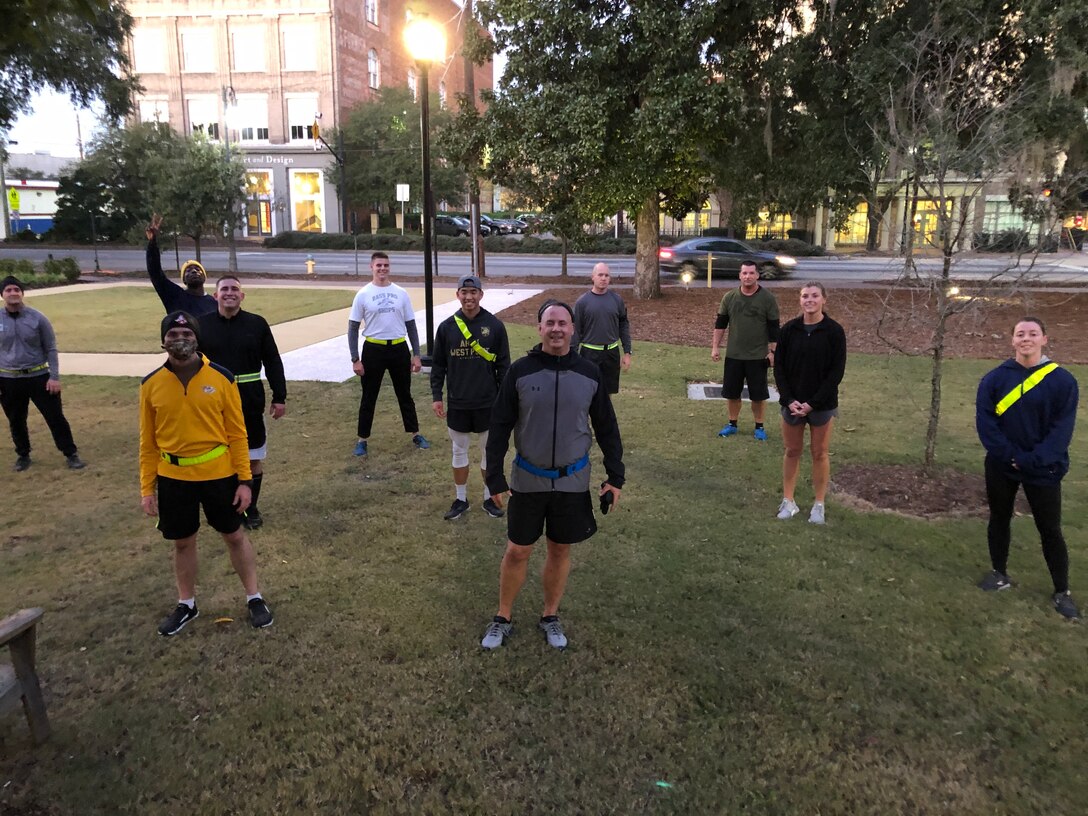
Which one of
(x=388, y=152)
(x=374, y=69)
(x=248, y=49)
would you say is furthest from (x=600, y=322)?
(x=374, y=69)

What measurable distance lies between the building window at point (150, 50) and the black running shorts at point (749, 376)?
54.4 m

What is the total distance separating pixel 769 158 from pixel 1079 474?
14.5 m

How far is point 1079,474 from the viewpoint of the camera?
22.9ft

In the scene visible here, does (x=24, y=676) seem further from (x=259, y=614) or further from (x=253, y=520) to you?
(x=253, y=520)

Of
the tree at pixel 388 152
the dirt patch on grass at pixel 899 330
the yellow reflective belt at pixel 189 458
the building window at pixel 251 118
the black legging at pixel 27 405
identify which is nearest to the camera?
the yellow reflective belt at pixel 189 458

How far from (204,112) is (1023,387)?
56302 millimetres

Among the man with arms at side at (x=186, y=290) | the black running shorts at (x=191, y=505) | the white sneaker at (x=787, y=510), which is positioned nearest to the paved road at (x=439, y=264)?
the man with arms at side at (x=186, y=290)

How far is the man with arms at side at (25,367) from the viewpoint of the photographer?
678 centimetres

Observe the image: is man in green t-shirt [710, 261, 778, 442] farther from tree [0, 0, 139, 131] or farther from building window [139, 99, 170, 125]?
building window [139, 99, 170, 125]

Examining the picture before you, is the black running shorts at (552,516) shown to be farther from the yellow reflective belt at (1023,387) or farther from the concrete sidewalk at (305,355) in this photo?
the concrete sidewalk at (305,355)

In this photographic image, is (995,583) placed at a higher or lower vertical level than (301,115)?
lower

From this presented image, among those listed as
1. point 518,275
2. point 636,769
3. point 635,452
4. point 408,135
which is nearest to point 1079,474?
point 635,452

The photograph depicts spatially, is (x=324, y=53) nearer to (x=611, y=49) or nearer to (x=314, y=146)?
(x=314, y=146)

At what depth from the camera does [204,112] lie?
51.1m
